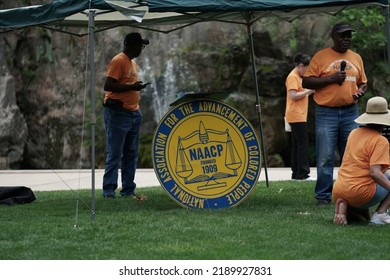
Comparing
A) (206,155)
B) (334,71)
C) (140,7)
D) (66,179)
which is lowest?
(66,179)

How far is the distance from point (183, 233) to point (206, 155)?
1950 millimetres

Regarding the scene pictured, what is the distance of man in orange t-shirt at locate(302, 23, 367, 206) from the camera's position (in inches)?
366

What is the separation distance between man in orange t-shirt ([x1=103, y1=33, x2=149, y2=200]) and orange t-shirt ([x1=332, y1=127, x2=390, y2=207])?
298cm

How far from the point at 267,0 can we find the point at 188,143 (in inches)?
71.3

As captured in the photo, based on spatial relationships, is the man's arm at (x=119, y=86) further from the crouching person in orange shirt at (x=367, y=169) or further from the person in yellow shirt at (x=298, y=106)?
the person in yellow shirt at (x=298, y=106)

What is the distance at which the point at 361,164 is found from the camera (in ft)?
25.8

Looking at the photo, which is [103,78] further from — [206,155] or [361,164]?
[361,164]

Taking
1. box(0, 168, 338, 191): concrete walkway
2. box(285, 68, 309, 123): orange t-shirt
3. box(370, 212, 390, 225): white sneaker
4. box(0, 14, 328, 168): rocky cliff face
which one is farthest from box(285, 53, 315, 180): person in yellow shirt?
box(0, 14, 328, 168): rocky cliff face

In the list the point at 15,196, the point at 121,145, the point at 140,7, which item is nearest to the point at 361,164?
the point at 140,7

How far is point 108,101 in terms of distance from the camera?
10383mm

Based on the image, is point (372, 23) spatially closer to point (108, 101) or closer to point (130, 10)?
point (108, 101)

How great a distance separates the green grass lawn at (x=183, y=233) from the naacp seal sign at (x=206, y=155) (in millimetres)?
235

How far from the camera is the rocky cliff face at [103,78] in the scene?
20.0m

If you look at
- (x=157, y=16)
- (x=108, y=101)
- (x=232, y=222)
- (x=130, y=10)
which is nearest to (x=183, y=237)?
(x=232, y=222)
